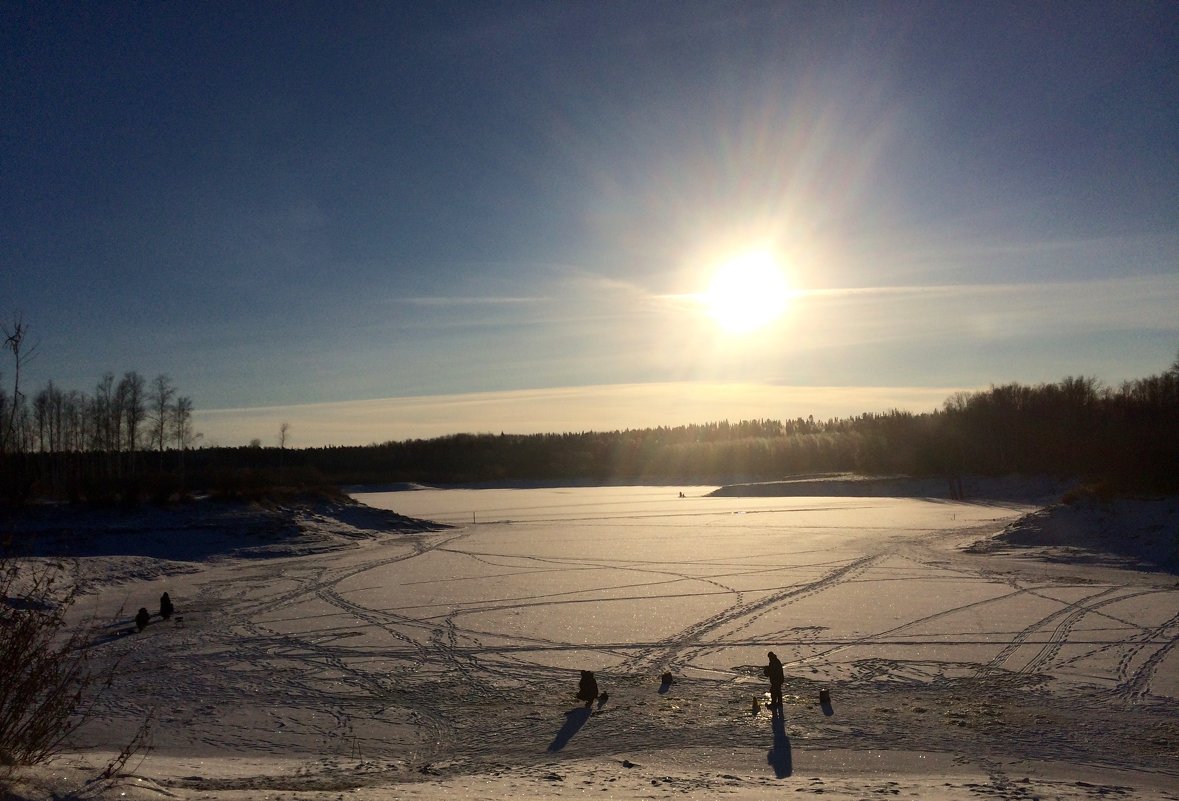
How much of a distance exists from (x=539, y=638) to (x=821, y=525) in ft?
77.7

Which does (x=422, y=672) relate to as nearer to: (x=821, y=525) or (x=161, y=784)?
(x=161, y=784)

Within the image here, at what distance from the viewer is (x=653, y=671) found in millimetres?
12234

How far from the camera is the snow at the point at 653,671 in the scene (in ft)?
26.3

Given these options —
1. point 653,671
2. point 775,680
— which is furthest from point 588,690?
point 775,680

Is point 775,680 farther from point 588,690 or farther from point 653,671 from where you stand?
point 588,690

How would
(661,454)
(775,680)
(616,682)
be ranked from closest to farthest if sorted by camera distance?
(775,680) → (616,682) → (661,454)

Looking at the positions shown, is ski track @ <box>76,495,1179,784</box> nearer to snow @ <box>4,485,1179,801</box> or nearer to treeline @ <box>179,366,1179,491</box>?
snow @ <box>4,485,1179,801</box>

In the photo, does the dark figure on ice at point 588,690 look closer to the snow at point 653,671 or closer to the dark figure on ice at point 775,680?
the snow at point 653,671

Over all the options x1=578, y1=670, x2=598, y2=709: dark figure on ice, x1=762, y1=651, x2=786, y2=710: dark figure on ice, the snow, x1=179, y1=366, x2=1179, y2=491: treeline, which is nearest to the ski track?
the snow

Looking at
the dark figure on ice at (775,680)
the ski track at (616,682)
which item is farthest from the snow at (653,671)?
the dark figure on ice at (775,680)

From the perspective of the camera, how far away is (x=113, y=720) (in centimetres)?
1010

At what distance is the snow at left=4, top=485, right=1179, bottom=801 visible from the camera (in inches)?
316

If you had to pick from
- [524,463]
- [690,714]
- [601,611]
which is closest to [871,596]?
[601,611]

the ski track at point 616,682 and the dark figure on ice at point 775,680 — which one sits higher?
the dark figure on ice at point 775,680
